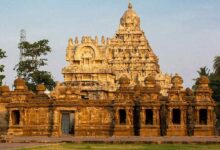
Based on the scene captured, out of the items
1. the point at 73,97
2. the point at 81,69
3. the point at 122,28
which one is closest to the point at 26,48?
the point at 81,69

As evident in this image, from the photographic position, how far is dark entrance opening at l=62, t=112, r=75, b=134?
1816 inches

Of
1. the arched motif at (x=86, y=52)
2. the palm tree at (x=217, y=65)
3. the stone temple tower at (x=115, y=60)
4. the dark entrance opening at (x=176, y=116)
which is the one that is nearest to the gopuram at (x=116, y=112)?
the dark entrance opening at (x=176, y=116)

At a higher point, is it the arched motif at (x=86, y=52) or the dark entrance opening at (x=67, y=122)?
the arched motif at (x=86, y=52)

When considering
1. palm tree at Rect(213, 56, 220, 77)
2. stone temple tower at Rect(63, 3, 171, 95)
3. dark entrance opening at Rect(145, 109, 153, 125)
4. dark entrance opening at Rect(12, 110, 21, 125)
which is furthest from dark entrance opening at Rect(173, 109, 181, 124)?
stone temple tower at Rect(63, 3, 171, 95)

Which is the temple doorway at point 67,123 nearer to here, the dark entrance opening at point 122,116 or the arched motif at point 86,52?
the dark entrance opening at point 122,116

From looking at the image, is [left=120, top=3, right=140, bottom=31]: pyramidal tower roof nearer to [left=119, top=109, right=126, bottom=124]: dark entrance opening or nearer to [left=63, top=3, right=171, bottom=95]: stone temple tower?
[left=63, top=3, right=171, bottom=95]: stone temple tower

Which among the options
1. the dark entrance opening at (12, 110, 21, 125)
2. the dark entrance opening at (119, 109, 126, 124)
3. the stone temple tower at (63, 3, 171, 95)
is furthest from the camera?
the stone temple tower at (63, 3, 171, 95)

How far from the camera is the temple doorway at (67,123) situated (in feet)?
151

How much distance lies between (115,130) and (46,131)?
566 centimetres

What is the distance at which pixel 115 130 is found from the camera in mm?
44438

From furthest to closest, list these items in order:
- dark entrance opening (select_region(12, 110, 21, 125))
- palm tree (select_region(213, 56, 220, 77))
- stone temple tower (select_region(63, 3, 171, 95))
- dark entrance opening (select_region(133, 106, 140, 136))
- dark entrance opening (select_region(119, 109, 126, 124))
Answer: stone temple tower (select_region(63, 3, 171, 95))
palm tree (select_region(213, 56, 220, 77))
dark entrance opening (select_region(12, 110, 21, 125))
dark entrance opening (select_region(119, 109, 126, 124))
dark entrance opening (select_region(133, 106, 140, 136))

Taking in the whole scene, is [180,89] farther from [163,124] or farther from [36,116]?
[36,116]

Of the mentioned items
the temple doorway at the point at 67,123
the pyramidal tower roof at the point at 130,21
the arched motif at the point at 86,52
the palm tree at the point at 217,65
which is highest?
the pyramidal tower roof at the point at 130,21

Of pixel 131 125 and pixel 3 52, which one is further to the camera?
pixel 3 52
